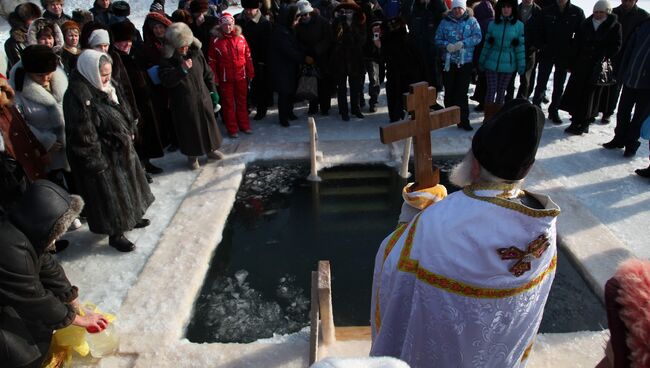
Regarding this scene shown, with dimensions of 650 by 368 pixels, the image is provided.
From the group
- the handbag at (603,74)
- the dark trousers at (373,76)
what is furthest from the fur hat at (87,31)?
the handbag at (603,74)

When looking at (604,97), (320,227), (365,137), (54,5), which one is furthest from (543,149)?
(54,5)

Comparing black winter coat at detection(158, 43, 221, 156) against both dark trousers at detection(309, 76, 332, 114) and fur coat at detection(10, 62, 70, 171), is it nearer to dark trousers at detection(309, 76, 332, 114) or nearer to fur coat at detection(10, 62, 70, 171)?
fur coat at detection(10, 62, 70, 171)

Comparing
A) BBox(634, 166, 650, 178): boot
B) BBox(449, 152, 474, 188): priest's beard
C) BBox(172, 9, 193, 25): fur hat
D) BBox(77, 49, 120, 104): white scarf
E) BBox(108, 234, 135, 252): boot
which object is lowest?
BBox(634, 166, 650, 178): boot

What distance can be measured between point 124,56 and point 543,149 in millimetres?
5314

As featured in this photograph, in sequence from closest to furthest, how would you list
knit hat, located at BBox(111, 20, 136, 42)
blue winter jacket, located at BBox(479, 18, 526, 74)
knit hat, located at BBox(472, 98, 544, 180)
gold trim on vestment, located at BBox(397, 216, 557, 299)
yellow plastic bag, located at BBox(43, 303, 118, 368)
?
knit hat, located at BBox(472, 98, 544, 180) < gold trim on vestment, located at BBox(397, 216, 557, 299) < yellow plastic bag, located at BBox(43, 303, 118, 368) < knit hat, located at BBox(111, 20, 136, 42) < blue winter jacket, located at BBox(479, 18, 526, 74)

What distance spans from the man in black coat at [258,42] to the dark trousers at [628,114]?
16.0ft

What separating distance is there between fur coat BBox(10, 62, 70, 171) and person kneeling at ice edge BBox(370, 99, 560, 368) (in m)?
3.60

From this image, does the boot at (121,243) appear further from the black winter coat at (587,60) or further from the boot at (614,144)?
the black winter coat at (587,60)

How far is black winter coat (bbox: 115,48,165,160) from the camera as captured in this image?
5426 mm

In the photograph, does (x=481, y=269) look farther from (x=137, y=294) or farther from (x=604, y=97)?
(x=604, y=97)

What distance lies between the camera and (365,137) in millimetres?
7039

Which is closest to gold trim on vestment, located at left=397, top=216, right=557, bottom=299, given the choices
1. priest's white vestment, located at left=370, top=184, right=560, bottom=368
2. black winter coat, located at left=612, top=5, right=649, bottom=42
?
priest's white vestment, located at left=370, top=184, right=560, bottom=368

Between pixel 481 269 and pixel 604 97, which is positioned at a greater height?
pixel 481 269

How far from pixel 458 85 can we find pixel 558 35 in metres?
1.49
